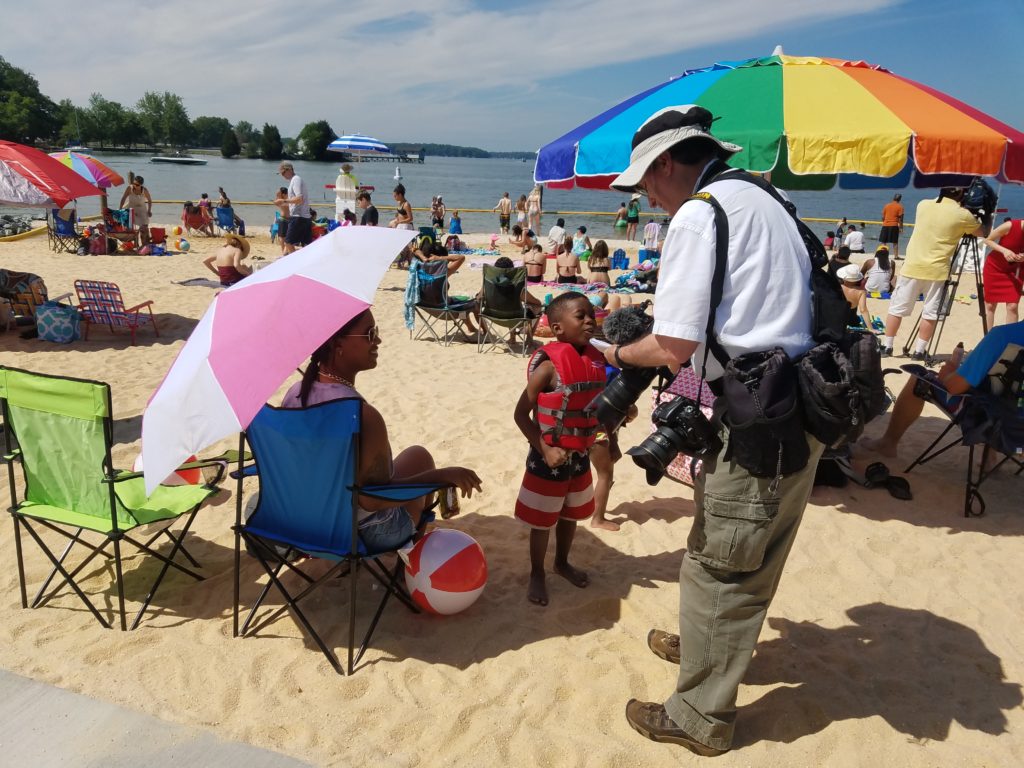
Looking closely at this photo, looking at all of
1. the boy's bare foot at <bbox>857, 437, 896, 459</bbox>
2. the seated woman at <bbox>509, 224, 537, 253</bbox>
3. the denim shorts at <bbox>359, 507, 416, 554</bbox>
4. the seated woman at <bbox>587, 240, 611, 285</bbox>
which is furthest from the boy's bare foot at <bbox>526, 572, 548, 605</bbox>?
the seated woman at <bbox>509, 224, 537, 253</bbox>

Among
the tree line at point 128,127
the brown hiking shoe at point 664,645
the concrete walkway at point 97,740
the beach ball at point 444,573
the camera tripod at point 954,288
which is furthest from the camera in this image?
the tree line at point 128,127

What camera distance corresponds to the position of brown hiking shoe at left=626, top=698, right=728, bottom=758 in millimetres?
2484

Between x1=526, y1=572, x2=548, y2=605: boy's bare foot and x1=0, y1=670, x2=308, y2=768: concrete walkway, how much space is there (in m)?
1.39

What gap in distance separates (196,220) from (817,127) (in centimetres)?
1829

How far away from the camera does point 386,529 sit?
3.04 m

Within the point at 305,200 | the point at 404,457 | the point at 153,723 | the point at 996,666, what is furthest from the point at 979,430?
the point at 305,200

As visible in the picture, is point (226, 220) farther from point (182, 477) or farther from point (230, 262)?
point (182, 477)

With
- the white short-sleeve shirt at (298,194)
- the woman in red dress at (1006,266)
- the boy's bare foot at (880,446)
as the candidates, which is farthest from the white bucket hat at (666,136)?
the white short-sleeve shirt at (298,194)

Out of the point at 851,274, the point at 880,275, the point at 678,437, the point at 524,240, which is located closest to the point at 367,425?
the point at 678,437

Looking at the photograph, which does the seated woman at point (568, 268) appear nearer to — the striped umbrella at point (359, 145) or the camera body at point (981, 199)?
the camera body at point (981, 199)

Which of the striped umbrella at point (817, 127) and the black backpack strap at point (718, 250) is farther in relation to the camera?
the striped umbrella at point (817, 127)

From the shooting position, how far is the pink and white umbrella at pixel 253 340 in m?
2.32

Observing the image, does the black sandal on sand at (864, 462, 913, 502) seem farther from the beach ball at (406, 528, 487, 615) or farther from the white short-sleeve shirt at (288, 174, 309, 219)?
the white short-sleeve shirt at (288, 174, 309, 219)

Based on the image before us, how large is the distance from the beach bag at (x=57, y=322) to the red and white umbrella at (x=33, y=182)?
5.38 feet
